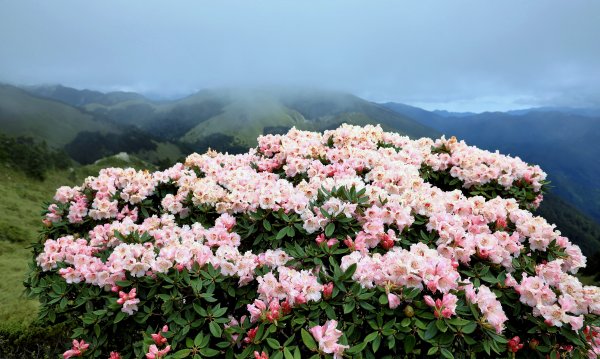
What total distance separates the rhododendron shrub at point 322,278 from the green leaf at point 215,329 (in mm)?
11

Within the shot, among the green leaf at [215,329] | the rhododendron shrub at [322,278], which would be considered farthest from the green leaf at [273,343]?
the green leaf at [215,329]

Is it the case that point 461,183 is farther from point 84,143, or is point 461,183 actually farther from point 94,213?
point 84,143

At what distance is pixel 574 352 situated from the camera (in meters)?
3.97

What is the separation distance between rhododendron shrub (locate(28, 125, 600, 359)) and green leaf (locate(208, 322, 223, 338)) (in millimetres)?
11

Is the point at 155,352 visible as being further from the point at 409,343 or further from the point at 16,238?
the point at 16,238

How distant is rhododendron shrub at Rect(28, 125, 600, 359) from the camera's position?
3676mm

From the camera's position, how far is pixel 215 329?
3.89m

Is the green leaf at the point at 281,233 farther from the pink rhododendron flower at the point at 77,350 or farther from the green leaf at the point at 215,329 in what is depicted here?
the pink rhododendron flower at the point at 77,350

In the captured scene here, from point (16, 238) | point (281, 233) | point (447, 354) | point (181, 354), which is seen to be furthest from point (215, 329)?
point (16, 238)

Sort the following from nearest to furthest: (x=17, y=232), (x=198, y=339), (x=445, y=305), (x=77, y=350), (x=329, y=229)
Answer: (x=445, y=305), (x=198, y=339), (x=77, y=350), (x=329, y=229), (x=17, y=232)

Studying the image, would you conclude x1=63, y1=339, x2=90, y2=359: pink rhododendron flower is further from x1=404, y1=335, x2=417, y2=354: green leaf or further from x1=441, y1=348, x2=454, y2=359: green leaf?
x1=441, y1=348, x2=454, y2=359: green leaf

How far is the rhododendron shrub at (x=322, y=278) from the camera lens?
145 inches

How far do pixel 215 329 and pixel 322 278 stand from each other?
4.03 feet

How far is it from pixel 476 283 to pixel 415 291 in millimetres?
956
